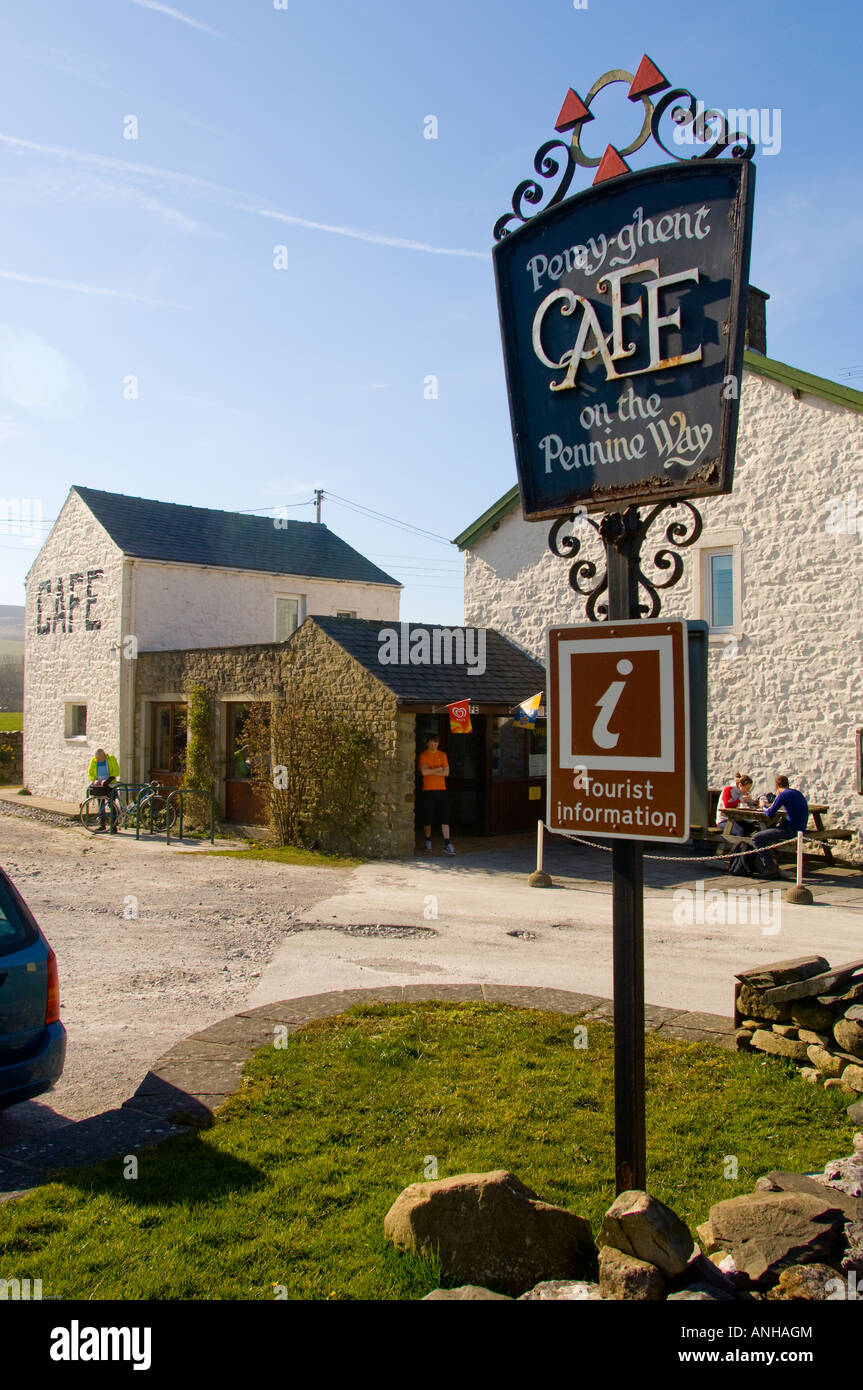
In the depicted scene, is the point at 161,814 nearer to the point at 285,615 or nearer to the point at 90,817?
the point at 90,817

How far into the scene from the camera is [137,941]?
945 cm

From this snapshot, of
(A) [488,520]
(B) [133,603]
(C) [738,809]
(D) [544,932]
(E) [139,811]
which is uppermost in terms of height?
(A) [488,520]

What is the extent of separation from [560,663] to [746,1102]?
9.50 ft

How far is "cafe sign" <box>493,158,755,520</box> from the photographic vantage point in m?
3.50

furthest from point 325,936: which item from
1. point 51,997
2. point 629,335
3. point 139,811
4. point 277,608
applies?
point 277,608

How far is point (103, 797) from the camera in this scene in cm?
1938

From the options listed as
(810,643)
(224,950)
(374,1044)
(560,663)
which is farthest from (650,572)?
(560,663)

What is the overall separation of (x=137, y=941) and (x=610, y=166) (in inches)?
312

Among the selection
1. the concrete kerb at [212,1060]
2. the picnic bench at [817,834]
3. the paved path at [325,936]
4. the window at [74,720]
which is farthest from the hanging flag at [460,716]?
the window at [74,720]

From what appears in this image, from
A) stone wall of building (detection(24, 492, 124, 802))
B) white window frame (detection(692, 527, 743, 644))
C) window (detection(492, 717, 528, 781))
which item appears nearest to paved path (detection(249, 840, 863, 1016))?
window (detection(492, 717, 528, 781))

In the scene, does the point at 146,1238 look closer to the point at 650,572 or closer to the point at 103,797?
the point at 650,572

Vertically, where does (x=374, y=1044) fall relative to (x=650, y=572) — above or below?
below

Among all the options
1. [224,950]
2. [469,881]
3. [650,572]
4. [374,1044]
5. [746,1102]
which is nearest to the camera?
[746,1102]

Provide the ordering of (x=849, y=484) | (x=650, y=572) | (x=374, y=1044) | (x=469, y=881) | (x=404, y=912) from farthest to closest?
1. (x=650, y=572)
2. (x=849, y=484)
3. (x=469, y=881)
4. (x=404, y=912)
5. (x=374, y=1044)
